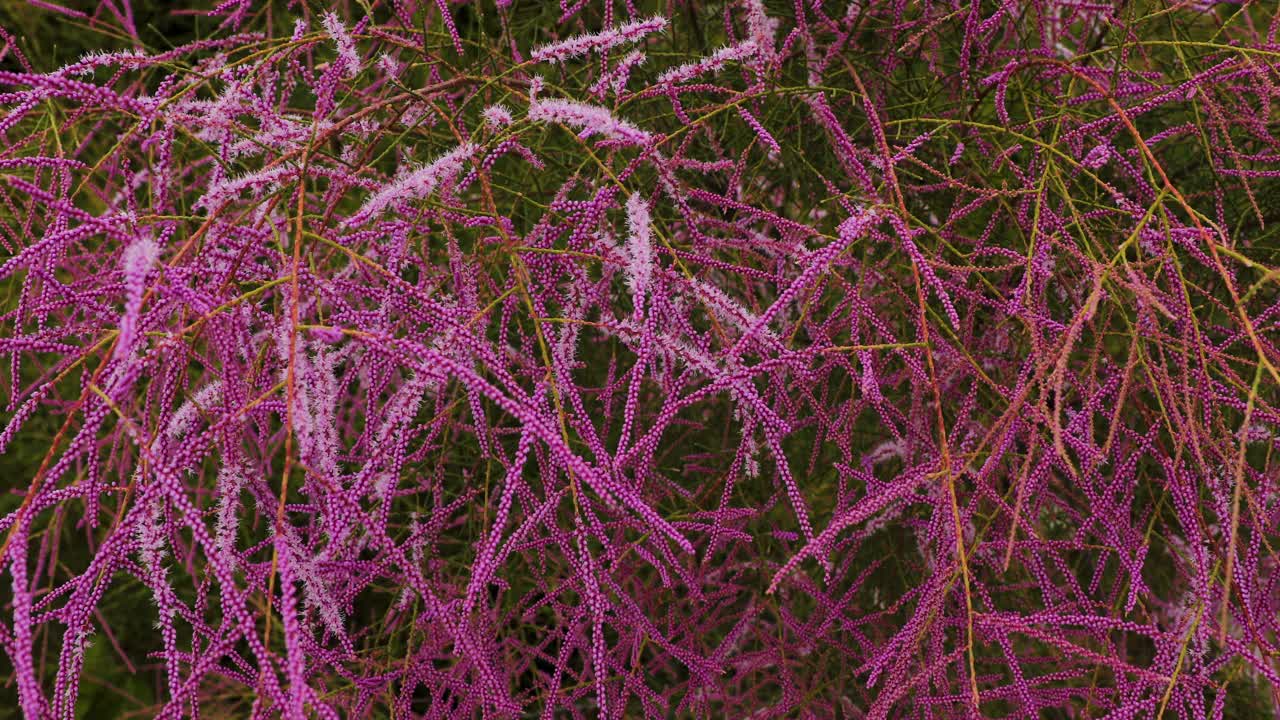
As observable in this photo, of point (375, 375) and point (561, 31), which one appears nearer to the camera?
point (375, 375)

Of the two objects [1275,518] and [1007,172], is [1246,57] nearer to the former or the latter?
[1007,172]

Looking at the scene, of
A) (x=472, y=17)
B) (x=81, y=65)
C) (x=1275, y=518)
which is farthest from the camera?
(x=472, y=17)

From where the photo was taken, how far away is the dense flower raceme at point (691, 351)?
2.84ft

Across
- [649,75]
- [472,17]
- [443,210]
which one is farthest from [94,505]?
[472,17]

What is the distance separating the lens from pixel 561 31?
5.97 ft

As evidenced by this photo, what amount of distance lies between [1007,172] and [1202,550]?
1.99 feet

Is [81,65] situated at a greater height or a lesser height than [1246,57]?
greater

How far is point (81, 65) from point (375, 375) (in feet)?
1.47

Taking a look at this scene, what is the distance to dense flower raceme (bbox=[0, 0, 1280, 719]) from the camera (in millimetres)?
865

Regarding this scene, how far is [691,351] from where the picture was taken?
0.93 m

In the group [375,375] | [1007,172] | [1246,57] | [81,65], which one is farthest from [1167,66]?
[81,65]

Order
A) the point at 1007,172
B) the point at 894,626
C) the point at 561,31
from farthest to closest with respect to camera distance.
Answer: the point at 561,31 < the point at 894,626 < the point at 1007,172

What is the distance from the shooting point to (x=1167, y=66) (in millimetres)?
1633

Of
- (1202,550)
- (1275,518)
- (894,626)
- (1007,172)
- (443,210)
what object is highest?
(443,210)
